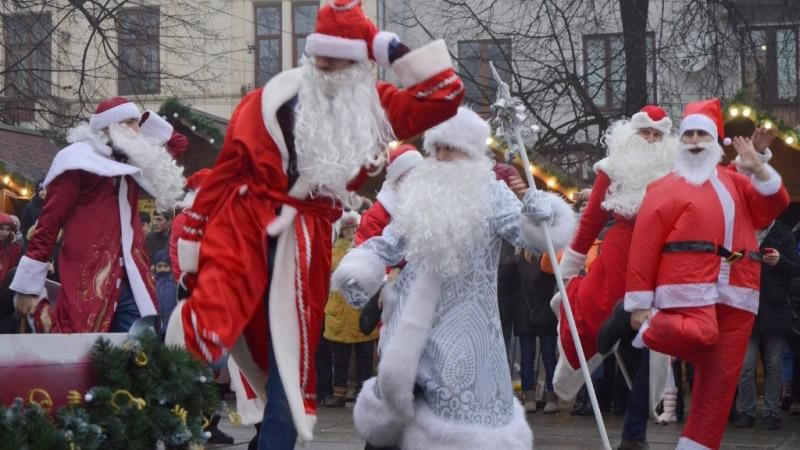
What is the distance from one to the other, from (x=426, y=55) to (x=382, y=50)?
0.66ft

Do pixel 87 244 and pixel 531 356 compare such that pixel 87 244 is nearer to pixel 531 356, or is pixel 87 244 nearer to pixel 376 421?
pixel 376 421

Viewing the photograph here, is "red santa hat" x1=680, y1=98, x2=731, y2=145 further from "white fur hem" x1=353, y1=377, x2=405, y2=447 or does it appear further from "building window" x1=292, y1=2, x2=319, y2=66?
"building window" x1=292, y1=2, x2=319, y2=66

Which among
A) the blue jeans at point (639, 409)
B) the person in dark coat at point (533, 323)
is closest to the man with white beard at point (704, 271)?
the blue jeans at point (639, 409)

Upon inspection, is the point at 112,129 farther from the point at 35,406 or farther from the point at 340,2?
the point at 35,406

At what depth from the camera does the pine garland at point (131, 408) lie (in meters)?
5.28

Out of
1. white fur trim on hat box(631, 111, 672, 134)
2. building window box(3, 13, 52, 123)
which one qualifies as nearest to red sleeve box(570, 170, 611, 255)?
white fur trim on hat box(631, 111, 672, 134)

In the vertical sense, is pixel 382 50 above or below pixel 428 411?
above

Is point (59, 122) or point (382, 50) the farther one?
point (59, 122)

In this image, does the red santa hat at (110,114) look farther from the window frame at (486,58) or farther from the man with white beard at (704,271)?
the window frame at (486,58)

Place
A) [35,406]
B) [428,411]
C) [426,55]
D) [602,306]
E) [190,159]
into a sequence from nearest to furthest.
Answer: [35,406] → [426,55] → [428,411] → [602,306] → [190,159]

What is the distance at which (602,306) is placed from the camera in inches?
376

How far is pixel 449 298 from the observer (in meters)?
6.99

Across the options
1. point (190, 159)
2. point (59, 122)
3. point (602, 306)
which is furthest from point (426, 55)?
point (59, 122)

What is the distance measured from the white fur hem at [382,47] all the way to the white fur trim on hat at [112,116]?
2866 millimetres
